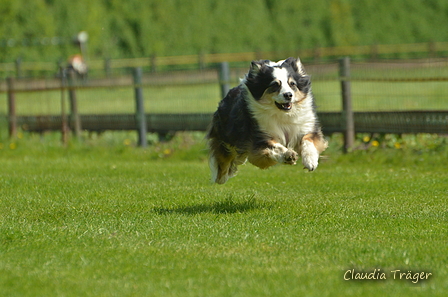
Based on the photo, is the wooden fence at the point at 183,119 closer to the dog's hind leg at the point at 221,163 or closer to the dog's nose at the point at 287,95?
the dog's hind leg at the point at 221,163

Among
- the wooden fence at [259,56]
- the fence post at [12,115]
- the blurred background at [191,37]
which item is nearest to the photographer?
the fence post at [12,115]

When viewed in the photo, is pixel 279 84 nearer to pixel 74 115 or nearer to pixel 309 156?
pixel 309 156

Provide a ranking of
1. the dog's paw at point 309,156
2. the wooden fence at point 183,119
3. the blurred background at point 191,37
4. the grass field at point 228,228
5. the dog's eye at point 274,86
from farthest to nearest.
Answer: the blurred background at point 191,37 < the wooden fence at point 183,119 < the dog's eye at point 274,86 < the dog's paw at point 309,156 < the grass field at point 228,228

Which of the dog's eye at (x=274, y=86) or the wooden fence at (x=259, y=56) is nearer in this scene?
the dog's eye at (x=274, y=86)

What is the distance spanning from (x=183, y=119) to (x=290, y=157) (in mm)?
7044

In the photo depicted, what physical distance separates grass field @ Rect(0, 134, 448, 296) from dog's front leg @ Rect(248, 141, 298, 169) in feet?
1.62

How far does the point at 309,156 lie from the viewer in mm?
7738

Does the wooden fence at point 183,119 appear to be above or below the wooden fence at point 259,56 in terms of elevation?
below

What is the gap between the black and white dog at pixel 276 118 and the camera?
777cm

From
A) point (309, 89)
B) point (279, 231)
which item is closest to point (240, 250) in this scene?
point (279, 231)

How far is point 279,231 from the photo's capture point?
6496 millimetres

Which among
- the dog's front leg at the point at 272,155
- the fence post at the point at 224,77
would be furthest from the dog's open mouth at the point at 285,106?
the fence post at the point at 224,77

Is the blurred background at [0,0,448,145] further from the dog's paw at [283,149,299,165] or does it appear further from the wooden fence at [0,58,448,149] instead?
the dog's paw at [283,149,299,165]

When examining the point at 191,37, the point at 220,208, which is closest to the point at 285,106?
the point at 220,208
